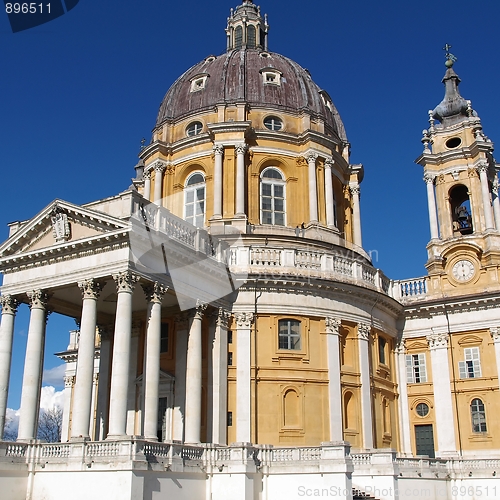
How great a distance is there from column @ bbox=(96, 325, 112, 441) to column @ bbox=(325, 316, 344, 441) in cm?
920

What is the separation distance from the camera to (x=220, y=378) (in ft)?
86.9

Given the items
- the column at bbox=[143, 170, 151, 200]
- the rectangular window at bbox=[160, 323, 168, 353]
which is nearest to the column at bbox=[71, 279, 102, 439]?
the rectangular window at bbox=[160, 323, 168, 353]

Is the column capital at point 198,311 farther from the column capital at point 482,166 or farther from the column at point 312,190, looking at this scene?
the column capital at point 482,166

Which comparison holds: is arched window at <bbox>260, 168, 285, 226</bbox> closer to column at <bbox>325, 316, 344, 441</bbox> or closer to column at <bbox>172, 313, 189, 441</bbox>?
column at <bbox>325, 316, 344, 441</bbox>

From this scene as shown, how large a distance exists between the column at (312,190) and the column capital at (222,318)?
8297 mm

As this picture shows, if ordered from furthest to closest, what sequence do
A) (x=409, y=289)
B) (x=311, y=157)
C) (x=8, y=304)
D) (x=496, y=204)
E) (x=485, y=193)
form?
1. (x=496, y=204)
2. (x=485, y=193)
3. (x=409, y=289)
4. (x=311, y=157)
5. (x=8, y=304)

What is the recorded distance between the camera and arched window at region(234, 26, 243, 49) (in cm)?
4297

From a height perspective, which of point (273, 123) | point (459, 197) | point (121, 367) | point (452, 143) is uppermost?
point (273, 123)

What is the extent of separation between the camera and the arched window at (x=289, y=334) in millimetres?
28203

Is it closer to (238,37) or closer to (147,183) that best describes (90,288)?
(147,183)

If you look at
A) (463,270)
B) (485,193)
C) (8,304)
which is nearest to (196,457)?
(8,304)

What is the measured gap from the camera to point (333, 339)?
28.6 meters

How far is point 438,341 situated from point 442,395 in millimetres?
2572

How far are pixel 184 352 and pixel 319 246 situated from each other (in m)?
9.16
